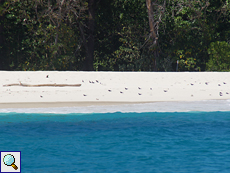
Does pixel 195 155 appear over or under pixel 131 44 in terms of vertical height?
under

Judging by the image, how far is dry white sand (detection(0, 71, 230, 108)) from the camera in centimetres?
1027

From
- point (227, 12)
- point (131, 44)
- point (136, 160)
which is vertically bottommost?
point (136, 160)

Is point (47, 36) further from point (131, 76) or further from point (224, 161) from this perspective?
point (224, 161)

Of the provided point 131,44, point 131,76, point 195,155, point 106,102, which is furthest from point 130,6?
point 195,155

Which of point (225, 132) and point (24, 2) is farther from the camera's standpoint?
point (24, 2)

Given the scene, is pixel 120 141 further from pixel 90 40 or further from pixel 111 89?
pixel 90 40

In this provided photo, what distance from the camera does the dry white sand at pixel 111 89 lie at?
10273 mm

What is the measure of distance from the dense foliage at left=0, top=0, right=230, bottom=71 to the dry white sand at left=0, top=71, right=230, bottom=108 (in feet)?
15.9

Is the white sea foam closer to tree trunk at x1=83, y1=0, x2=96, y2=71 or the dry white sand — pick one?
the dry white sand

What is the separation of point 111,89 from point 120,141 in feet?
16.1

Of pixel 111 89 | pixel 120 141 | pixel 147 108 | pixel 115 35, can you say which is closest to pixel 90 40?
pixel 115 35

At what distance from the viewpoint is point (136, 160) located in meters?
5.49

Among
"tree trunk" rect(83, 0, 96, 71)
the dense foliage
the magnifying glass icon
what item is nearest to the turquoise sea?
the magnifying glass icon

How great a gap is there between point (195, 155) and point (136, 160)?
903mm
